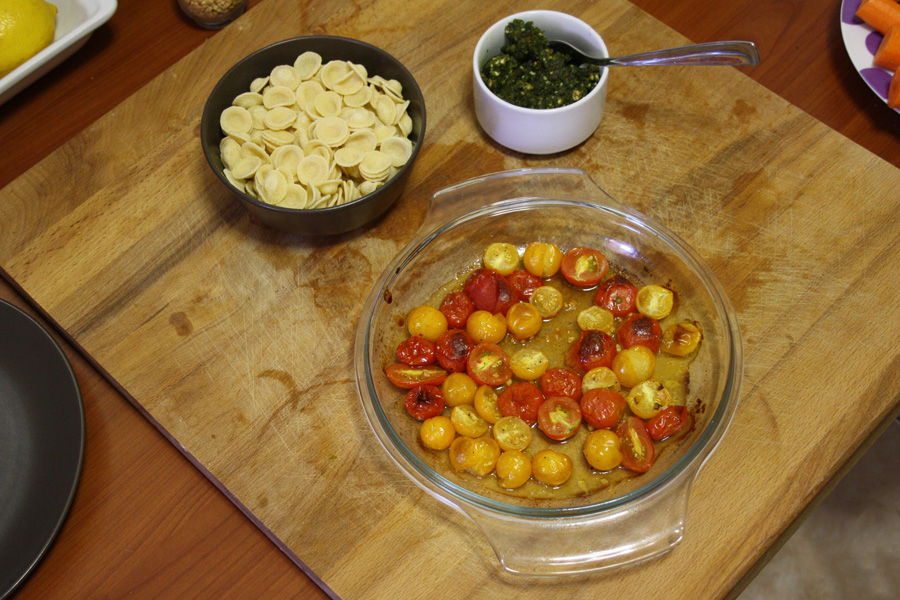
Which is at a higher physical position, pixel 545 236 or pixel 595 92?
pixel 595 92

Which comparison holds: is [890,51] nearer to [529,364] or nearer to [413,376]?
[529,364]

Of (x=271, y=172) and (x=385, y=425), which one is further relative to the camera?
(x=271, y=172)

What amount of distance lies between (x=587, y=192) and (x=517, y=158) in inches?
6.4

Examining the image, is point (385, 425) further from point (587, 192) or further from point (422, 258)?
point (587, 192)

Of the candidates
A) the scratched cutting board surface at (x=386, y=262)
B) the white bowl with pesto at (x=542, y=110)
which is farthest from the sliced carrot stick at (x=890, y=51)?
the white bowl with pesto at (x=542, y=110)

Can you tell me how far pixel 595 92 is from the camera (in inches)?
48.9

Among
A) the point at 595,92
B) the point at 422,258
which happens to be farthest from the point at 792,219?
the point at 422,258

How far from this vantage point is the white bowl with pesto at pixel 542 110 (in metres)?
1.25

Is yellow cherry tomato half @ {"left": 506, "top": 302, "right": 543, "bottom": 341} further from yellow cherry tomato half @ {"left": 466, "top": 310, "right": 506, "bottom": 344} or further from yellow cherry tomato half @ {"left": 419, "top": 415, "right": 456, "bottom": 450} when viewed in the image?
yellow cherry tomato half @ {"left": 419, "top": 415, "right": 456, "bottom": 450}

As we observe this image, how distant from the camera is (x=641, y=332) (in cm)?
116

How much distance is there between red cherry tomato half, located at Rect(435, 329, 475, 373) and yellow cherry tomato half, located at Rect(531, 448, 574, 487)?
19 cm

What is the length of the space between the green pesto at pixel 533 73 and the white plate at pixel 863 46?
1.78 ft

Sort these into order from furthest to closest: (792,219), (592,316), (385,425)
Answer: (792,219)
(592,316)
(385,425)

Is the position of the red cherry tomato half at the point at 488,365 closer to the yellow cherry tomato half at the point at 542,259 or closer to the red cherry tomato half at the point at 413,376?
the red cherry tomato half at the point at 413,376
